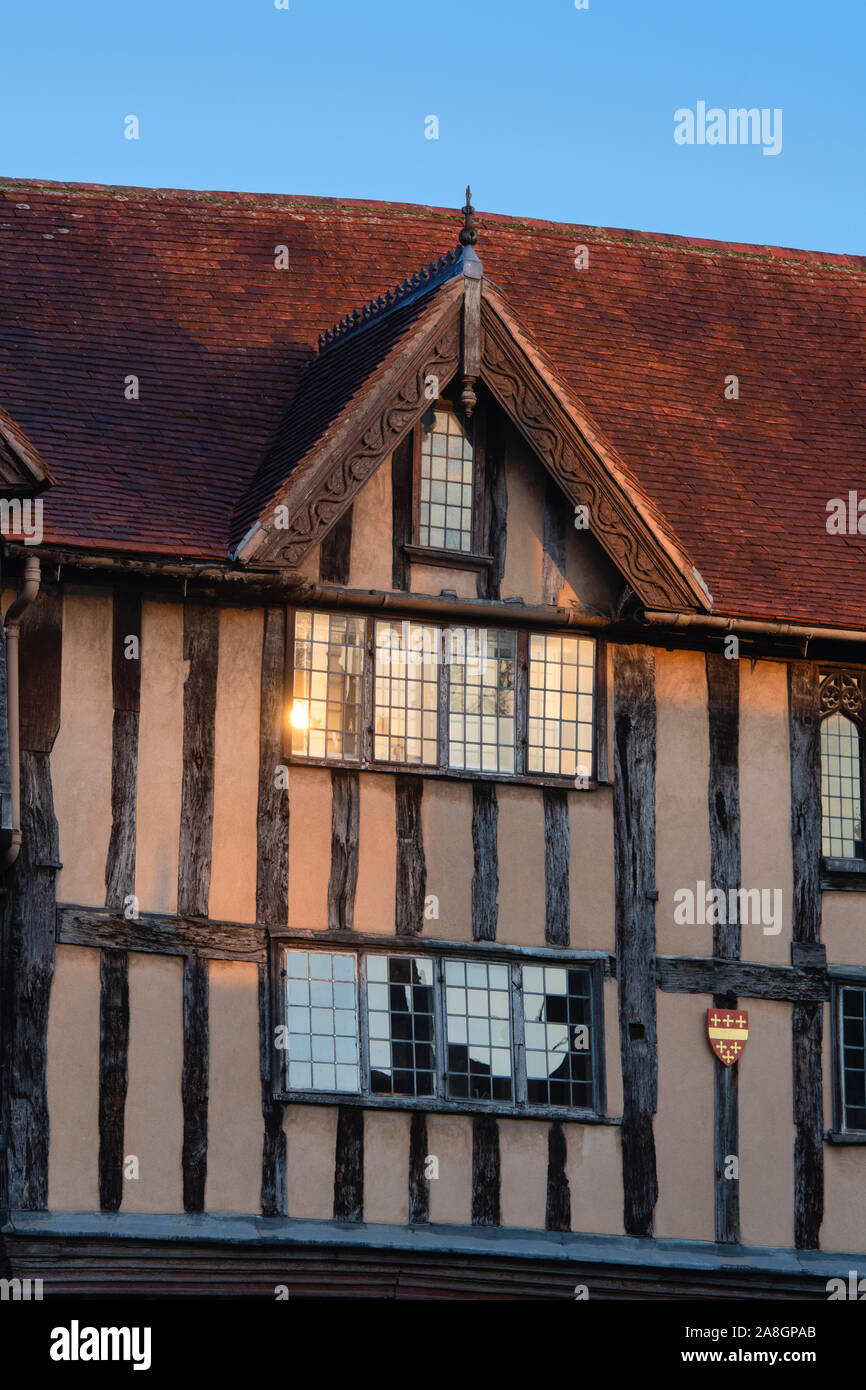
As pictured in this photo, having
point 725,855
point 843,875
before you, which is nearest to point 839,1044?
point 843,875

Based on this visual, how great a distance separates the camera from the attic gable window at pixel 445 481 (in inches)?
745

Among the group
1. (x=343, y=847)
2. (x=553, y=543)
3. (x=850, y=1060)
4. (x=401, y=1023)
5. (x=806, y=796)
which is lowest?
(x=850, y=1060)

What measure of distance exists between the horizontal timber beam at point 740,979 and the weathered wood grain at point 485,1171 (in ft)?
6.25

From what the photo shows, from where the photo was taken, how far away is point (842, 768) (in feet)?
64.1

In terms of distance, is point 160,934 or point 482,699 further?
point 482,699

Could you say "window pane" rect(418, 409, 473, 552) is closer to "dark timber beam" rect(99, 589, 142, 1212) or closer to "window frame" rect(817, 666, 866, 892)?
"dark timber beam" rect(99, 589, 142, 1212)

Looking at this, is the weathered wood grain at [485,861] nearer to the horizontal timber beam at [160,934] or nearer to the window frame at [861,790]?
the horizontal timber beam at [160,934]

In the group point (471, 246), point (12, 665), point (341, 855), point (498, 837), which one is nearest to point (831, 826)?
point (498, 837)

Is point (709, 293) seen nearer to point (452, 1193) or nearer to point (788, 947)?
point (788, 947)

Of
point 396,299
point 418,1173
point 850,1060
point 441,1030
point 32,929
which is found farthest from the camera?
point 396,299

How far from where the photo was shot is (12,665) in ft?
56.8

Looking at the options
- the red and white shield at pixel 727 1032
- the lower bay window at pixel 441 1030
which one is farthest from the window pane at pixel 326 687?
the red and white shield at pixel 727 1032

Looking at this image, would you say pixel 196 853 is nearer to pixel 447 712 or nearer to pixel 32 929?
pixel 32 929

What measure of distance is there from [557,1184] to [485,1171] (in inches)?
24.3
